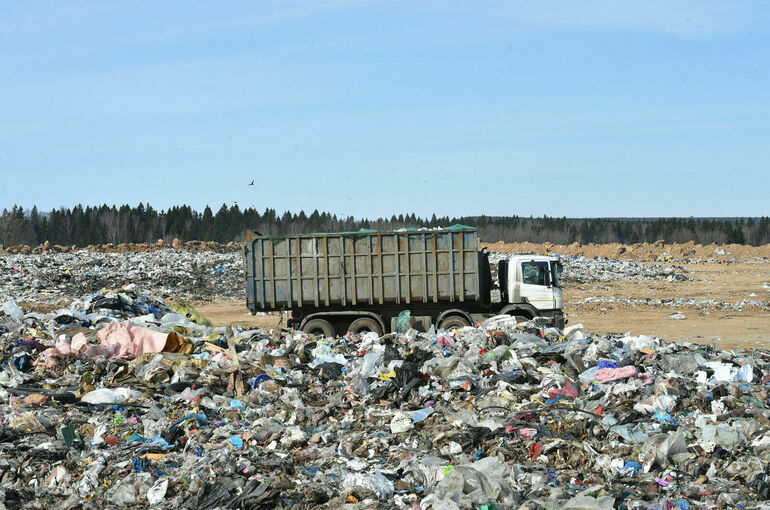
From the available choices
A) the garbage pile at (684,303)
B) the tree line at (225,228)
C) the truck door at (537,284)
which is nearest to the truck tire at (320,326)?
the truck door at (537,284)

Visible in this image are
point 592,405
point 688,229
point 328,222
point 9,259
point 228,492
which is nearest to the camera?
point 228,492

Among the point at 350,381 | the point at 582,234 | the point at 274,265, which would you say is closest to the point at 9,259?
the point at 274,265

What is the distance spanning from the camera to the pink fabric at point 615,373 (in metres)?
9.12

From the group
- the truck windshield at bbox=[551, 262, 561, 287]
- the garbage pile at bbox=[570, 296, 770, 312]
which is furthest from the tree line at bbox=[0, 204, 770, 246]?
the truck windshield at bbox=[551, 262, 561, 287]

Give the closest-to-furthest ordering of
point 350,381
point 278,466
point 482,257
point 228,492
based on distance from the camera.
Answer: point 228,492
point 278,466
point 350,381
point 482,257

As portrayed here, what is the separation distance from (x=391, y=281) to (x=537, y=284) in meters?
2.90

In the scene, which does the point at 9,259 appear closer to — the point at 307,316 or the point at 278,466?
the point at 307,316

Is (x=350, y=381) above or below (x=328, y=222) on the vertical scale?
below

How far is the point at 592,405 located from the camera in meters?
8.42

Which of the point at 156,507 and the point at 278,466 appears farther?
the point at 278,466

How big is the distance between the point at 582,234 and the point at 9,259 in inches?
2261

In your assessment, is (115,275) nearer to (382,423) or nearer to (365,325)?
(365,325)

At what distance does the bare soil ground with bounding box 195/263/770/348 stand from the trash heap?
5801mm

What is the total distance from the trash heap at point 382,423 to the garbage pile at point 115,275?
1429 centimetres
